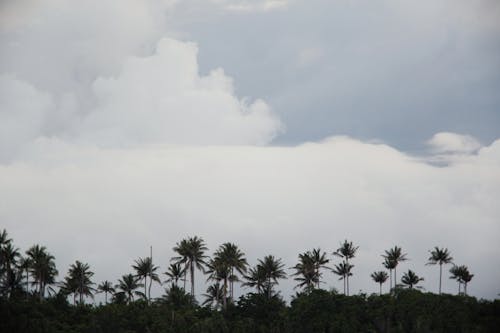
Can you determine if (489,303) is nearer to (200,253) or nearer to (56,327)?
(200,253)

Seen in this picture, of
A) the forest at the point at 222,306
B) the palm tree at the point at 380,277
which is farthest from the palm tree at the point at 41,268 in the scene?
the palm tree at the point at 380,277

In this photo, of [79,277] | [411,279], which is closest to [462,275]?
[411,279]

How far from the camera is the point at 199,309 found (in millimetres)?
111562

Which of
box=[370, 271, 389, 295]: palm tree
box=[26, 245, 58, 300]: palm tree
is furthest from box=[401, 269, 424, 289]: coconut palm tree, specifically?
box=[26, 245, 58, 300]: palm tree

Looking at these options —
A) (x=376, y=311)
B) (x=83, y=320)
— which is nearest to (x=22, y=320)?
(x=83, y=320)

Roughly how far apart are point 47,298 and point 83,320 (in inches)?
427

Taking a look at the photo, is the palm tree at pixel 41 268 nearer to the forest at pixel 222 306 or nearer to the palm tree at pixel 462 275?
the forest at pixel 222 306

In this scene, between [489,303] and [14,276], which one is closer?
[489,303]

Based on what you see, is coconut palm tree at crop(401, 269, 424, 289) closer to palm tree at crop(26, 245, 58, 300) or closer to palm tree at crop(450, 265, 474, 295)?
palm tree at crop(450, 265, 474, 295)

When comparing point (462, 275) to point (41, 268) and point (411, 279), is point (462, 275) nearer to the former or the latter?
point (411, 279)

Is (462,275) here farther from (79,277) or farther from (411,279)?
(79,277)

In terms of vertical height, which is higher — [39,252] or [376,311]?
[39,252]

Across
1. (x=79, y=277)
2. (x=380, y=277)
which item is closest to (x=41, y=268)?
(x=79, y=277)

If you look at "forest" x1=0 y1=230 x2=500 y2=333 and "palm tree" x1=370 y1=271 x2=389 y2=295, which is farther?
"palm tree" x1=370 y1=271 x2=389 y2=295
